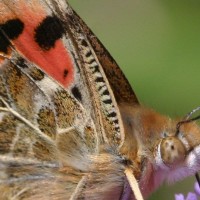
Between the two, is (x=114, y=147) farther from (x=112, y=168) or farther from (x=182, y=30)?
(x=182, y=30)

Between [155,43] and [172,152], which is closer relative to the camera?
[172,152]

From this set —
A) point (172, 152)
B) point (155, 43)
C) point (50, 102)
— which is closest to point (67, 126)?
point (50, 102)

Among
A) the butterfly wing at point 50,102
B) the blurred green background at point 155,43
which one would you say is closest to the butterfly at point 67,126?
the butterfly wing at point 50,102

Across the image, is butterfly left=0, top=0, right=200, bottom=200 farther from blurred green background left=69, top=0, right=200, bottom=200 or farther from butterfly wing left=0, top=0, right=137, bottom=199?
blurred green background left=69, top=0, right=200, bottom=200

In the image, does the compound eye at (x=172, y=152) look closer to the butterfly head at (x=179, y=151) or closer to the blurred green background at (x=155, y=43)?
the butterfly head at (x=179, y=151)

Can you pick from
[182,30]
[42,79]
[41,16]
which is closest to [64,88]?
[42,79]

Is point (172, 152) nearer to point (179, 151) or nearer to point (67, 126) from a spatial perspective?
point (179, 151)
